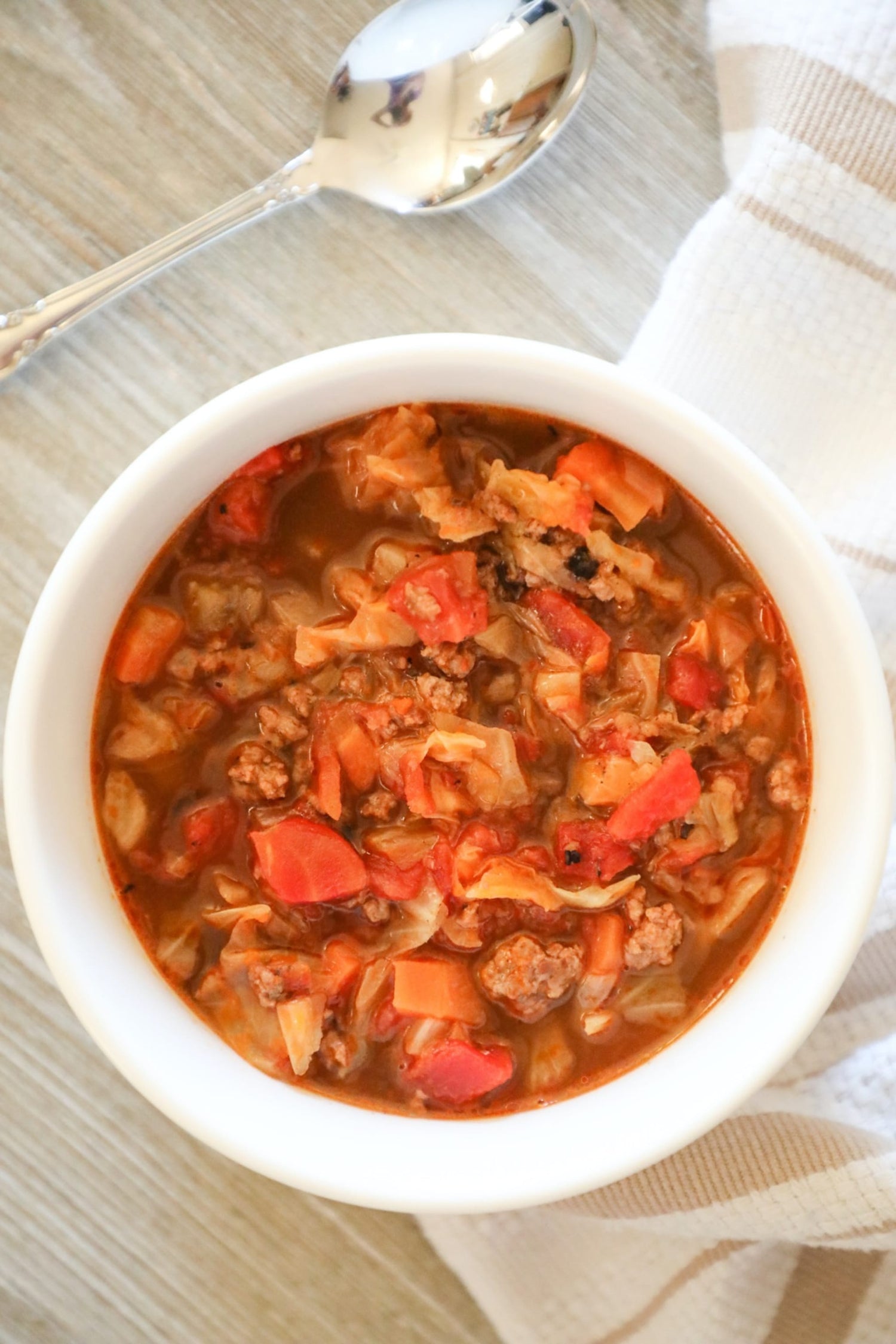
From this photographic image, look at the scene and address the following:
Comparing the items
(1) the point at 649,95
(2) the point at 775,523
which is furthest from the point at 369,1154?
(1) the point at 649,95

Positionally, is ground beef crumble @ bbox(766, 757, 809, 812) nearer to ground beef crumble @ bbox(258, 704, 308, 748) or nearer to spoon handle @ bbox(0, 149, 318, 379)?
ground beef crumble @ bbox(258, 704, 308, 748)

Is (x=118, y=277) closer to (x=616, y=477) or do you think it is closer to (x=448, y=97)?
(x=448, y=97)

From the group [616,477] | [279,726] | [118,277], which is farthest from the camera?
[118,277]

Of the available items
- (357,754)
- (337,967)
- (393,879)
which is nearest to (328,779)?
(357,754)

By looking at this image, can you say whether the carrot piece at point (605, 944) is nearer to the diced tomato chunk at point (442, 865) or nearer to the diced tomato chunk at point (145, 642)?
the diced tomato chunk at point (442, 865)

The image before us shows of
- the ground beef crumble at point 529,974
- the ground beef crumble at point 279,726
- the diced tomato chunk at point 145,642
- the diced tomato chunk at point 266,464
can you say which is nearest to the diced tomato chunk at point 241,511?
the diced tomato chunk at point 266,464

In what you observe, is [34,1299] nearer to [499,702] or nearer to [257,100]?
[499,702]
